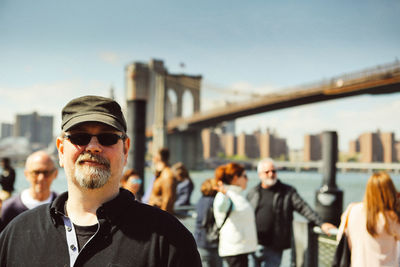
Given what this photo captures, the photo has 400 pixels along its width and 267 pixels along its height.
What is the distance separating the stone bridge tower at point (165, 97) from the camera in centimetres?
3644

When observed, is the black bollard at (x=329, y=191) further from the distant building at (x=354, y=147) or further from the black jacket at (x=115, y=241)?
the distant building at (x=354, y=147)

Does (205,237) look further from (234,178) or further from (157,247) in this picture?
(157,247)

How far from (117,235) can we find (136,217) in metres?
0.06

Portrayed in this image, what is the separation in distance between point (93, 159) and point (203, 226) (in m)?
1.93

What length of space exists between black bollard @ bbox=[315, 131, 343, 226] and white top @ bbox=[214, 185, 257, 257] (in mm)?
3962

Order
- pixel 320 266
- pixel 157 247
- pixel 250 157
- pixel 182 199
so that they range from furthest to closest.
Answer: pixel 250 157
pixel 182 199
pixel 320 266
pixel 157 247

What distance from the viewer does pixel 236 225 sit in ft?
9.18

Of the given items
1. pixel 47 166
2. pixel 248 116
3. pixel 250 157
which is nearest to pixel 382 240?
pixel 47 166

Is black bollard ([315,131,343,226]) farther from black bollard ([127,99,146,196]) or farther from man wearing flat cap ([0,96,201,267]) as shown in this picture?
man wearing flat cap ([0,96,201,267])

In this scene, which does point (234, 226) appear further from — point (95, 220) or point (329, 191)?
point (329, 191)

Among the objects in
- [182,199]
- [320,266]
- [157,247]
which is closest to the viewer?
[157,247]

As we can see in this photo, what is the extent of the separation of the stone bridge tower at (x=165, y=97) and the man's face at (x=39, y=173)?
31378 mm

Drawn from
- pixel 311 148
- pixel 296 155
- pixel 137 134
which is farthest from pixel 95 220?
pixel 296 155

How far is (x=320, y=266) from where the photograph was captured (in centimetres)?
326
